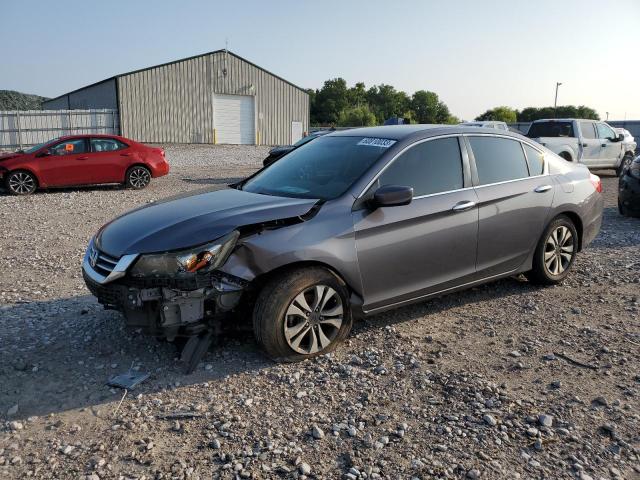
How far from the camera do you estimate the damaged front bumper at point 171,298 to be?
12.4ft

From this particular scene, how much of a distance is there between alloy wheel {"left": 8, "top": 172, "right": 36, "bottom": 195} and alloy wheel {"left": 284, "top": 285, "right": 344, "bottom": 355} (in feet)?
38.1

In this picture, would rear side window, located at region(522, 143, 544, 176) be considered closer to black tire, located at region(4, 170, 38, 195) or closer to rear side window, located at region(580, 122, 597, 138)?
black tire, located at region(4, 170, 38, 195)

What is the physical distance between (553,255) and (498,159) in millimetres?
1255

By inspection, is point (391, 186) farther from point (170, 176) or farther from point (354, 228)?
point (170, 176)

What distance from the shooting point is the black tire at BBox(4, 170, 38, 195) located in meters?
13.2

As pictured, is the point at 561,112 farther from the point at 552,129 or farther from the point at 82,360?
the point at 82,360

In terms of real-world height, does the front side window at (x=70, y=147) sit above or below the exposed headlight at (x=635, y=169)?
above

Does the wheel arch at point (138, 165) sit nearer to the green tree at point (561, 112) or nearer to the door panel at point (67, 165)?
the door panel at point (67, 165)

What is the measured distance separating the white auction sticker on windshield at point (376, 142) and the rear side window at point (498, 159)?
88cm

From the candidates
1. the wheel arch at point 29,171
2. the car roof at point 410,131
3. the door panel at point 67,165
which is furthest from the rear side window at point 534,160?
the wheel arch at point 29,171

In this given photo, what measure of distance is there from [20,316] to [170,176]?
13896 mm

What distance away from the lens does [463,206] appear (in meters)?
4.84

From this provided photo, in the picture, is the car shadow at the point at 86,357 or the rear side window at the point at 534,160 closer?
the car shadow at the point at 86,357

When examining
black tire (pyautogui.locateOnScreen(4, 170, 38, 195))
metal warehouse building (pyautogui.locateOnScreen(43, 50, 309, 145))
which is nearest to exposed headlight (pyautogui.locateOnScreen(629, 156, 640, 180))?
black tire (pyautogui.locateOnScreen(4, 170, 38, 195))
